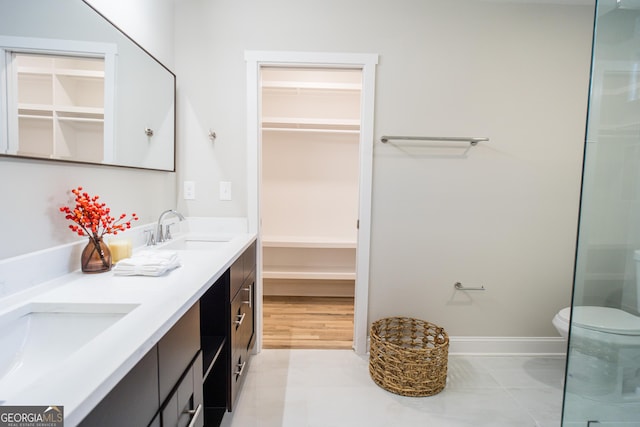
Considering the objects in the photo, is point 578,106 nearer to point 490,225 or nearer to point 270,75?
point 490,225

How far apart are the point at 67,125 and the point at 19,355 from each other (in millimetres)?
839

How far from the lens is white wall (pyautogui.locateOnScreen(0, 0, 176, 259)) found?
100 centimetres

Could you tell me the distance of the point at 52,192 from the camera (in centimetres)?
116

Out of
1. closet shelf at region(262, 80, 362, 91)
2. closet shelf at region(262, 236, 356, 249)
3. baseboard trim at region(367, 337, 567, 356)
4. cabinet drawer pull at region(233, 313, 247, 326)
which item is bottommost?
baseboard trim at region(367, 337, 567, 356)

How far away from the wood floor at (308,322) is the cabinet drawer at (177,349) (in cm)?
147

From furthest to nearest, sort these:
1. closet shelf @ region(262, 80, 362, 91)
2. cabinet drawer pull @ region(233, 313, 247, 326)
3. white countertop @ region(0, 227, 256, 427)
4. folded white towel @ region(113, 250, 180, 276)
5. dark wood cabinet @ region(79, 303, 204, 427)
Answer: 1. closet shelf @ region(262, 80, 362, 91)
2. cabinet drawer pull @ region(233, 313, 247, 326)
3. folded white towel @ region(113, 250, 180, 276)
4. dark wood cabinet @ region(79, 303, 204, 427)
5. white countertop @ region(0, 227, 256, 427)

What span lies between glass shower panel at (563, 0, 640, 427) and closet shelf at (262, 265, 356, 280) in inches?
82.6

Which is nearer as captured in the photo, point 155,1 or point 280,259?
point 155,1

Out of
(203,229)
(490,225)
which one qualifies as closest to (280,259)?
(203,229)

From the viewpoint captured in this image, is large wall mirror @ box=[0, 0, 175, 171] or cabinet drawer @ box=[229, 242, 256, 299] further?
cabinet drawer @ box=[229, 242, 256, 299]

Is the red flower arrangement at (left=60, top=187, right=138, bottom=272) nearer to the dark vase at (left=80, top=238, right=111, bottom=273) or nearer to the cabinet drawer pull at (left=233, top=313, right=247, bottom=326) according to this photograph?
the dark vase at (left=80, top=238, right=111, bottom=273)

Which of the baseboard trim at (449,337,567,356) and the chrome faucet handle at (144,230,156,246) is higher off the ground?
the chrome faucet handle at (144,230,156,246)

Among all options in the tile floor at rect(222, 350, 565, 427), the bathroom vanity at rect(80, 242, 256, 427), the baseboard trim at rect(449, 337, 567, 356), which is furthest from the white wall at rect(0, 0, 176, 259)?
the baseboard trim at rect(449, 337, 567, 356)

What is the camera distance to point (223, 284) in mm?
1479
